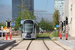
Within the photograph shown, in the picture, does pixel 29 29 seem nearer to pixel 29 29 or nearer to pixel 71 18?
pixel 29 29

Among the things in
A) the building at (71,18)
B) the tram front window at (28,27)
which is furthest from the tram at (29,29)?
the building at (71,18)

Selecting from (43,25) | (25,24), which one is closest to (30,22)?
(25,24)

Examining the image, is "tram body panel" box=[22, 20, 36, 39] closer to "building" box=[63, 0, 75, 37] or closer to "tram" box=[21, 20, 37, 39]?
"tram" box=[21, 20, 37, 39]

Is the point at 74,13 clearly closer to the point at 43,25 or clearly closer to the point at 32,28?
the point at 32,28

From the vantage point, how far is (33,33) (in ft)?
95.8

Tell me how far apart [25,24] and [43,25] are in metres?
76.8

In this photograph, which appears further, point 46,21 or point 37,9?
point 46,21

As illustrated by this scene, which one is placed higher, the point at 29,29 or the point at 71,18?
the point at 71,18

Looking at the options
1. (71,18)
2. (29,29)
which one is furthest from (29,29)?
(71,18)

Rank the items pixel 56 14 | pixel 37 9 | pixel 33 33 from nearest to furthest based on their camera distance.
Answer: pixel 33 33, pixel 37 9, pixel 56 14

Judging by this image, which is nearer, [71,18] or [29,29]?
[29,29]

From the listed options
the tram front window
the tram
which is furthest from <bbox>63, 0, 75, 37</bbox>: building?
the tram front window

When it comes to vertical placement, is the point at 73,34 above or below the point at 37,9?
below

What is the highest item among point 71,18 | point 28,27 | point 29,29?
point 71,18
